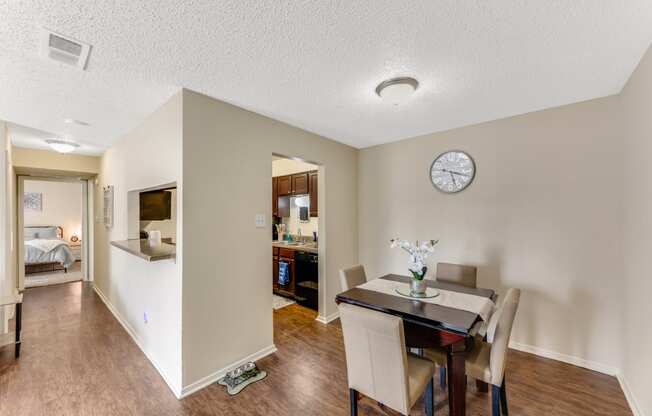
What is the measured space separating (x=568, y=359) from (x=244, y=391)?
2.97 meters

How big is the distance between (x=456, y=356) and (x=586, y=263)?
1.79 meters

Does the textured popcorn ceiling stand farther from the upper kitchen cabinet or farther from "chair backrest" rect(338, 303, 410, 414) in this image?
the upper kitchen cabinet

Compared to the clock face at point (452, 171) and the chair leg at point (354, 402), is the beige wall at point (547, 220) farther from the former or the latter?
the chair leg at point (354, 402)

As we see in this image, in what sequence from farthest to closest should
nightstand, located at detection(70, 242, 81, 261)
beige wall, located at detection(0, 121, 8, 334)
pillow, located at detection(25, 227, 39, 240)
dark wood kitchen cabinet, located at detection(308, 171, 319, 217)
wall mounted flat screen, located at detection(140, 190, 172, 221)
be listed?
1. nightstand, located at detection(70, 242, 81, 261)
2. pillow, located at detection(25, 227, 39, 240)
3. dark wood kitchen cabinet, located at detection(308, 171, 319, 217)
4. wall mounted flat screen, located at detection(140, 190, 172, 221)
5. beige wall, located at detection(0, 121, 8, 334)

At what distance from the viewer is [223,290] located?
2379 mm

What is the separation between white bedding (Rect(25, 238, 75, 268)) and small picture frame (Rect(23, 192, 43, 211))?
1.81m

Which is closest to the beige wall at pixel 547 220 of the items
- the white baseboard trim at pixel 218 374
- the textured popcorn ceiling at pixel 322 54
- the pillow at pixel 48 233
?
the textured popcorn ceiling at pixel 322 54

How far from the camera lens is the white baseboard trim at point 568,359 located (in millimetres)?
2338

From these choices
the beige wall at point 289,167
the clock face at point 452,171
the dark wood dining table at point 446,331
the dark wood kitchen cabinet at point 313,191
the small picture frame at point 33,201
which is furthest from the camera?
the small picture frame at point 33,201

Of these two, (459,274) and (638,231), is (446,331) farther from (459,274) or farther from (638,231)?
(638,231)

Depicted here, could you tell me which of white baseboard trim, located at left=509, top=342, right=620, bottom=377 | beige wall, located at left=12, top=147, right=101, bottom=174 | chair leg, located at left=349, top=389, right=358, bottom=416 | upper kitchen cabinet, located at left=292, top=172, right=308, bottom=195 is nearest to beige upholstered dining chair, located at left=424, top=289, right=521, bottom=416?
chair leg, located at left=349, top=389, right=358, bottom=416

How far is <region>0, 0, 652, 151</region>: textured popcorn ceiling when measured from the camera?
1.35m

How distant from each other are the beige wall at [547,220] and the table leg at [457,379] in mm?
1578

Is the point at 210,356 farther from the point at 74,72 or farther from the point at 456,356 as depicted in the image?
the point at 74,72
